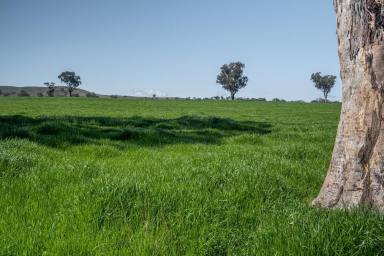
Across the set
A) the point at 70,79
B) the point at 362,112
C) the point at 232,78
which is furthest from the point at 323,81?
the point at 362,112

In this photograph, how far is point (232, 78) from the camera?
180 m

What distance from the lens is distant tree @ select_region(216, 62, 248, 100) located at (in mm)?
179500

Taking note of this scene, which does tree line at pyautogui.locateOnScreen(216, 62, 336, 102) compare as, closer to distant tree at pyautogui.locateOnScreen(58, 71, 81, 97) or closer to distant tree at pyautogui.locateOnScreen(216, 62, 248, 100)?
distant tree at pyautogui.locateOnScreen(216, 62, 248, 100)

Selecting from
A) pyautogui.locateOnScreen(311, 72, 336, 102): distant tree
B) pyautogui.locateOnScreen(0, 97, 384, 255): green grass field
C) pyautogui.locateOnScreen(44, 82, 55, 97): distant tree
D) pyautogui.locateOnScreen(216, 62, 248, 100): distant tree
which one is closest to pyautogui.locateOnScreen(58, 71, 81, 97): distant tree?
pyautogui.locateOnScreen(44, 82, 55, 97): distant tree

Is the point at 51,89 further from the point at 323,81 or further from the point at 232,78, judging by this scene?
the point at 323,81

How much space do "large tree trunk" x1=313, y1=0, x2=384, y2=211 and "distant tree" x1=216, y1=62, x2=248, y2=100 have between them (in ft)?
577

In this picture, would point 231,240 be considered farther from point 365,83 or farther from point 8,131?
point 8,131

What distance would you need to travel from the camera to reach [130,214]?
4.70 meters

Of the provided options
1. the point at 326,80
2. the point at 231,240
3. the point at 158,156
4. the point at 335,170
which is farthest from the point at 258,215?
the point at 326,80

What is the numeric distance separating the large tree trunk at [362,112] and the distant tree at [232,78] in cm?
17575

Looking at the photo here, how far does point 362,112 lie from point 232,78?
6969 inches

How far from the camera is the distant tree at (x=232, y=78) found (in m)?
180

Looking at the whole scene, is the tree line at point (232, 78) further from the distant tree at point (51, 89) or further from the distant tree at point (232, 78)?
the distant tree at point (51, 89)

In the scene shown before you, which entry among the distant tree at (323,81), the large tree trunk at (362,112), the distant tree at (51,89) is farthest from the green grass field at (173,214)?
the distant tree at (323,81)
